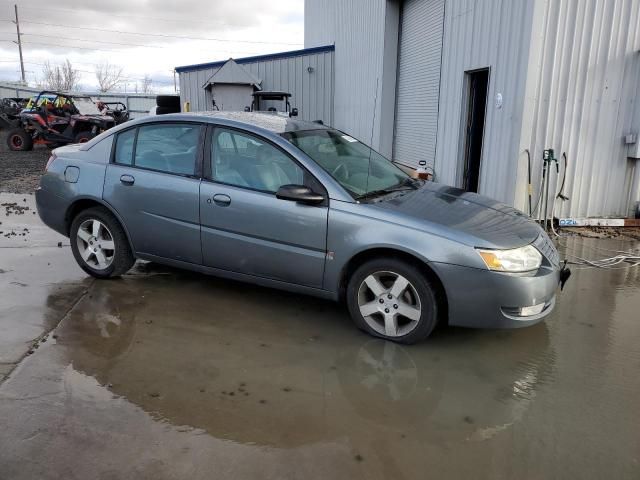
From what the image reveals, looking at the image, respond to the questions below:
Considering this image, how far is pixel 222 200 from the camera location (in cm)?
438

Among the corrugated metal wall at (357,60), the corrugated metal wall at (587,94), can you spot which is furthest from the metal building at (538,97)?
the corrugated metal wall at (357,60)

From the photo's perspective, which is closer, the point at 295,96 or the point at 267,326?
the point at 267,326

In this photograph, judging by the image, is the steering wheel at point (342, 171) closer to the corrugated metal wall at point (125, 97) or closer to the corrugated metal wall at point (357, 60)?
the corrugated metal wall at point (357, 60)

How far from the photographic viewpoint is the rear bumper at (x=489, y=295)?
3613 millimetres

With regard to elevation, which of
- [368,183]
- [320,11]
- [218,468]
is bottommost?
[218,468]

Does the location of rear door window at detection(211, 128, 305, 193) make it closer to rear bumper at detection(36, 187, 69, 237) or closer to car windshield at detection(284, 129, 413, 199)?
car windshield at detection(284, 129, 413, 199)

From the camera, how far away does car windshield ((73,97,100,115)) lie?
747 inches

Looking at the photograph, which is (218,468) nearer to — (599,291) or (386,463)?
(386,463)

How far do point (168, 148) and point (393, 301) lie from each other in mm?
2397

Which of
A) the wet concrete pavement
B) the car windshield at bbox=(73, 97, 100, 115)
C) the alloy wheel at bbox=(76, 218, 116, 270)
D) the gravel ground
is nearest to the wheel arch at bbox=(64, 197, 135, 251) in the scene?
the alloy wheel at bbox=(76, 218, 116, 270)

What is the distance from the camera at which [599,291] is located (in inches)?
203

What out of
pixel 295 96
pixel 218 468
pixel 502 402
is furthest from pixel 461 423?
pixel 295 96

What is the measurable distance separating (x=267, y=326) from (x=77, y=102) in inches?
711

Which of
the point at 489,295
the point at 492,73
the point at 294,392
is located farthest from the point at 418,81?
the point at 294,392
